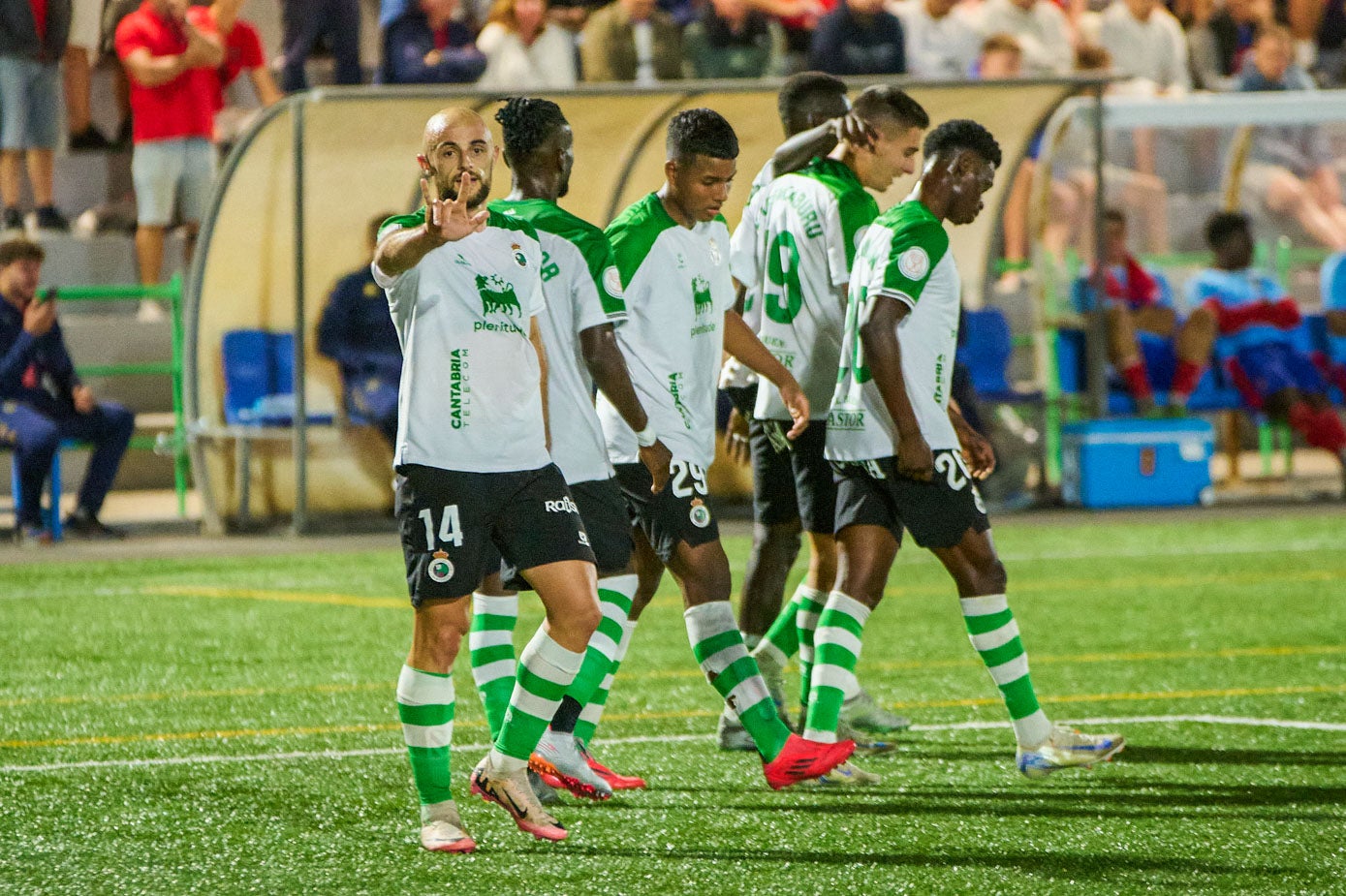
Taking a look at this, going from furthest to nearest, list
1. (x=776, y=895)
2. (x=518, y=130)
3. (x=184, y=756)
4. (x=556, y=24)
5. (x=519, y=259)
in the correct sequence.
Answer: (x=556, y=24)
(x=184, y=756)
(x=518, y=130)
(x=519, y=259)
(x=776, y=895)

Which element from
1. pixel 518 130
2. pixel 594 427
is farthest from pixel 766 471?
pixel 518 130

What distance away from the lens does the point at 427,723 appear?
4836 mm

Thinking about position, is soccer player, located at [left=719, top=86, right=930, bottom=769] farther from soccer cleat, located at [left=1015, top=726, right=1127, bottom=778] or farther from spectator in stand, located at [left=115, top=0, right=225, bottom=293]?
spectator in stand, located at [left=115, top=0, right=225, bottom=293]

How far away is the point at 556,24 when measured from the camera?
15508 millimetres

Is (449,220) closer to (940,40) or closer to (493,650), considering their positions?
(493,650)

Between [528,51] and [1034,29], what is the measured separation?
13.6 ft

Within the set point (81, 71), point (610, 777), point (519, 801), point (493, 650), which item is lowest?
point (610, 777)

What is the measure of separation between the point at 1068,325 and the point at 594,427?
29.9 ft

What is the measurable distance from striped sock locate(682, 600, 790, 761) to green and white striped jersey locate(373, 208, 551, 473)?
95cm

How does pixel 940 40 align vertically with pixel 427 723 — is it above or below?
above

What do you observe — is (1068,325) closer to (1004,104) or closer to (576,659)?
(1004,104)

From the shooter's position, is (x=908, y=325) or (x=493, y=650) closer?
(x=493, y=650)

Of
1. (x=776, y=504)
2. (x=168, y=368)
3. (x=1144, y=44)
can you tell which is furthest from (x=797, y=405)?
(x=1144, y=44)

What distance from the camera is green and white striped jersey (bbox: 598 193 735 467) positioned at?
18.7 feet
